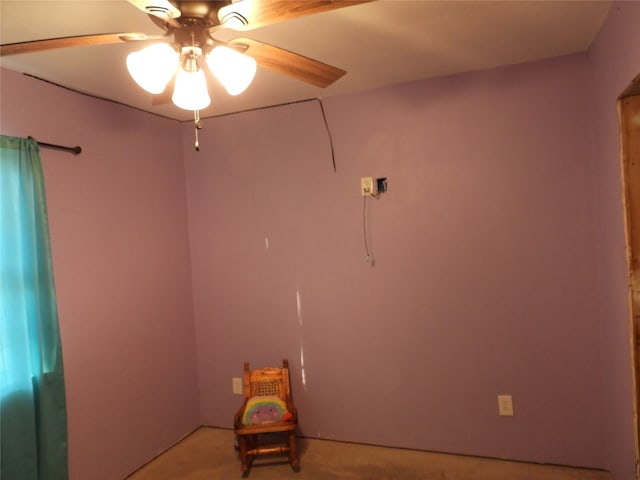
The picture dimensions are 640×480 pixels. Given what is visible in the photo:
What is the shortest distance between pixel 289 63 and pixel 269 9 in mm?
267

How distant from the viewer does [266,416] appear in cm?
264

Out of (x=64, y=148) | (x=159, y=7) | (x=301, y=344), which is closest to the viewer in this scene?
(x=159, y=7)

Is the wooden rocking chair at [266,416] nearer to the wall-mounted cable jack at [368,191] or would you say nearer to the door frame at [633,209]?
the wall-mounted cable jack at [368,191]

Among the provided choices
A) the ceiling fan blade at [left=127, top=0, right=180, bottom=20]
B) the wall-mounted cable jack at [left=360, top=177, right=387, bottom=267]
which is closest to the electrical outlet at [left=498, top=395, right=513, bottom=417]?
the wall-mounted cable jack at [left=360, top=177, right=387, bottom=267]

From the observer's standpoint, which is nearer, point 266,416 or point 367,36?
point 367,36

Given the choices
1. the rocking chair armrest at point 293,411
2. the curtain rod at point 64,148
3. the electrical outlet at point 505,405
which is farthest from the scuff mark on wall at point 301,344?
the curtain rod at point 64,148

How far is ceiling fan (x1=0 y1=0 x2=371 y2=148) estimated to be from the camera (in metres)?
1.14

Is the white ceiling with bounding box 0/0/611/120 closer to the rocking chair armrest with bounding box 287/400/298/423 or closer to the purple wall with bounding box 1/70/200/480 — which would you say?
the purple wall with bounding box 1/70/200/480

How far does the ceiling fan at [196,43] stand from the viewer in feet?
3.73

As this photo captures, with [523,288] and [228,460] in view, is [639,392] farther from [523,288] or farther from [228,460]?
[228,460]

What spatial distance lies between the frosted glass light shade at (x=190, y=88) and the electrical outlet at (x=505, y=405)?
2.27 metres

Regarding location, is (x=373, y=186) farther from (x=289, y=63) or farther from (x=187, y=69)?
(x=187, y=69)

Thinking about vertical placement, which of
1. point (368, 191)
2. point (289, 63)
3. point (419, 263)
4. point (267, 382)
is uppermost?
point (289, 63)

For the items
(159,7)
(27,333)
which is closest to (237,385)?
(27,333)
